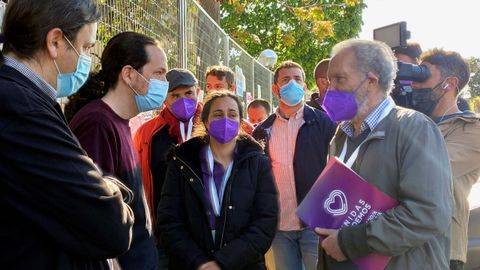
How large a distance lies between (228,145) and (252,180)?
1.14 feet

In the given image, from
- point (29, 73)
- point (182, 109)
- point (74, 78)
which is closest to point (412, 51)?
point (182, 109)

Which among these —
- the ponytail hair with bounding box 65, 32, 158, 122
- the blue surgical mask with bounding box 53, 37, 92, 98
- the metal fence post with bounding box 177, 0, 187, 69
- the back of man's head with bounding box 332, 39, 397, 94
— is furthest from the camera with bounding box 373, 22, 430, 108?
the metal fence post with bounding box 177, 0, 187, 69

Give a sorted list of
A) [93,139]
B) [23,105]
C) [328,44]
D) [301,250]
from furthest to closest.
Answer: [328,44]
[301,250]
[93,139]
[23,105]

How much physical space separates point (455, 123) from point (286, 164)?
4.41ft

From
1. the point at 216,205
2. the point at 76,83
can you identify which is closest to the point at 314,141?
the point at 216,205

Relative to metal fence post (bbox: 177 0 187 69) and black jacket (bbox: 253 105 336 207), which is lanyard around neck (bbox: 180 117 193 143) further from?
metal fence post (bbox: 177 0 187 69)

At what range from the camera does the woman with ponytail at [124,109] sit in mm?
2289

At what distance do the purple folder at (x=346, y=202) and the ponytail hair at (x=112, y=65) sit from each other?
117 centimetres

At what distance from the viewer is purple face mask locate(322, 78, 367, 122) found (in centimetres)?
266

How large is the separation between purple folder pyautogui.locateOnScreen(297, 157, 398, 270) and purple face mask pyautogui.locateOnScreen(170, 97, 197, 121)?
1.68m

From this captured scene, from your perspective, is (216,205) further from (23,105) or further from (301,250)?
(23,105)

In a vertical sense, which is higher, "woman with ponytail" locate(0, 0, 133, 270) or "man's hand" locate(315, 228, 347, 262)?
"woman with ponytail" locate(0, 0, 133, 270)

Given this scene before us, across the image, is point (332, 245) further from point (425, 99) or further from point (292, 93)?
point (292, 93)

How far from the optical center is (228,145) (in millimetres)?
3471
